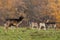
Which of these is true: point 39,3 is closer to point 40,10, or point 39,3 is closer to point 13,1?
point 40,10

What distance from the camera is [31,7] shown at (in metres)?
43.1

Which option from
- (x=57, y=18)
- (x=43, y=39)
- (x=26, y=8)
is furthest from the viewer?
(x=26, y=8)

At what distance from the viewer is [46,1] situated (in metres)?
44.8

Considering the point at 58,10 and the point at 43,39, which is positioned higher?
the point at 43,39

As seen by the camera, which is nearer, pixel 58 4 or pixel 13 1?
pixel 58 4

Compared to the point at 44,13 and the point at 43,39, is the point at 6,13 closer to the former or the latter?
the point at 44,13

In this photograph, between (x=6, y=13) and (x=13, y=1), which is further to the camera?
(x=13, y=1)

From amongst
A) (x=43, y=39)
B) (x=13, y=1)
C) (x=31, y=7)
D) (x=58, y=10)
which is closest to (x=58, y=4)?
(x=58, y=10)

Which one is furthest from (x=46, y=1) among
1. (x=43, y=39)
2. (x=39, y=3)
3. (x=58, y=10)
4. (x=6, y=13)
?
(x=43, y=39)

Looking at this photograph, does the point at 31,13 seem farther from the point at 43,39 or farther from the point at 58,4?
the point at 43,39

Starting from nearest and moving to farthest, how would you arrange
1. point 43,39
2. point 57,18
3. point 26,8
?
point 43,39 < point 57,18 < point 26,8

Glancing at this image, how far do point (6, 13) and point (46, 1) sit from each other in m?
8.20

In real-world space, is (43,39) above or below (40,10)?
above

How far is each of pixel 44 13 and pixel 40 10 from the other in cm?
140
